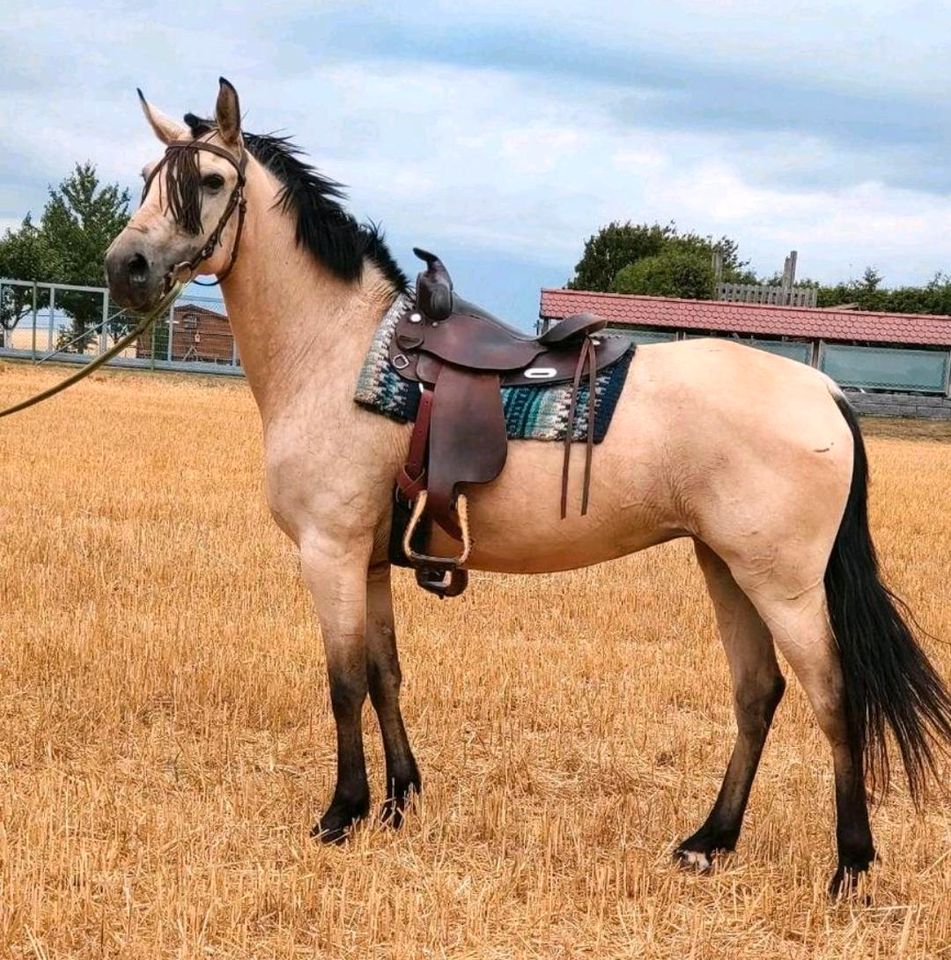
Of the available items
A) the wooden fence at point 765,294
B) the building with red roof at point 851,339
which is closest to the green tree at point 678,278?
the wooden fence at point 765,294

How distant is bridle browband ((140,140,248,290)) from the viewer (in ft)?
13.3

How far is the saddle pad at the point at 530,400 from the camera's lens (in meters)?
4.04

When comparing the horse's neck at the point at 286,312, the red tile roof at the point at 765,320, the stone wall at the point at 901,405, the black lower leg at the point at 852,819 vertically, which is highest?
the red tile roof at the point at 765,320

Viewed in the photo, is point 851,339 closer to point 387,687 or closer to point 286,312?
point 387,687

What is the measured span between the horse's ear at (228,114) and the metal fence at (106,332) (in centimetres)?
2898

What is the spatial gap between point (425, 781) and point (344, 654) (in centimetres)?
110

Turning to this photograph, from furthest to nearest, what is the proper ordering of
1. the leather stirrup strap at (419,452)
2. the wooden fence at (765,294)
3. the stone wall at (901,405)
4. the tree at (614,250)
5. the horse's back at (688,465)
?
the tree at (614,250)
the wooden fence at (765,294)
the stone wall at (901,405)
the leather stirrup strap at (419,452)
the horse's back at (688,465)

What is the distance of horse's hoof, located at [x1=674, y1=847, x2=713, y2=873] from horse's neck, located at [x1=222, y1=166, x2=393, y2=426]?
2325 mm

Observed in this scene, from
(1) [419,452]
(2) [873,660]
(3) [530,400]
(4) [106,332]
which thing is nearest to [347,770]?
(1) [419,452]

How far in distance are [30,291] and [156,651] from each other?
44997 mm

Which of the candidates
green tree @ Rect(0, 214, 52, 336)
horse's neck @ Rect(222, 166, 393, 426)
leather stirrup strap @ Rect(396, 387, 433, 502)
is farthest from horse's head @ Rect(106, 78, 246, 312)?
green tree @ Rect(0, 214, 52, 336)

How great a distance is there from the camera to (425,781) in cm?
502

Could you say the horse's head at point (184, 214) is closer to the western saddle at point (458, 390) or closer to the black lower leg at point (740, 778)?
the western saddle at point (458, 390)

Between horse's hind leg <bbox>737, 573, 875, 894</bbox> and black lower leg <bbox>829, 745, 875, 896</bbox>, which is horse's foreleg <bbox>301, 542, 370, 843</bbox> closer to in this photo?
horse's hind leg <bbox>737, 573, 875, 894</bbox>
